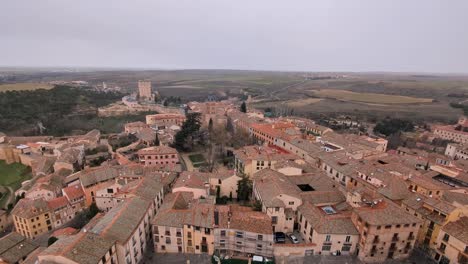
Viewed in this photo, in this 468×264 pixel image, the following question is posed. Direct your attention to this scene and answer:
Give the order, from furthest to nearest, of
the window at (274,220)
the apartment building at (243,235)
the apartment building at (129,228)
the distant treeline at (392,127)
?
the distant treeline at (392,127) → the window at (274,220) → the apartment building at (243,235) → the apartment building at (129,228)

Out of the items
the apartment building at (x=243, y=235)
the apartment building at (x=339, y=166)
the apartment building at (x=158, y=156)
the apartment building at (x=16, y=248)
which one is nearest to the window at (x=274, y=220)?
the apartment building at (x=243, y=235)

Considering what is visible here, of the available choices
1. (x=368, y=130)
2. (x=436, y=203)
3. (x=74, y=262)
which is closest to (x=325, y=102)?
(x=368, y=130)

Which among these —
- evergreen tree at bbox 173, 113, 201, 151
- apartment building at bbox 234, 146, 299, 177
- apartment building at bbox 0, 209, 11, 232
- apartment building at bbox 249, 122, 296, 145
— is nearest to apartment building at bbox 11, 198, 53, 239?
apartment building at bbox 0, 209, 11, 232

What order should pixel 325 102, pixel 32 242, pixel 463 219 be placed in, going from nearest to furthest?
pixel 463 219 < pixel 32 242 < pixel 325 102

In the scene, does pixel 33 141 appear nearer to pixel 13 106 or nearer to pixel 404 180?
pixel 13 106

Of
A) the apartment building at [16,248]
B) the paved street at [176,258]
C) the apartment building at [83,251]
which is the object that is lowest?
the apartment building at [16,248]

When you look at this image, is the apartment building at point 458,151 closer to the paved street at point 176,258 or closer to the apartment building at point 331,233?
the apartment building at point 331,233

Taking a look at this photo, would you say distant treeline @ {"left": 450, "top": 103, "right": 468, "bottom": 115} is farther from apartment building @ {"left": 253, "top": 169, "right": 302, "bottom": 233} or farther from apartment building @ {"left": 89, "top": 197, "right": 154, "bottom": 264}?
apartment building @ {"left": 89, "top": 197, "right": 154, "bottom": 264}
